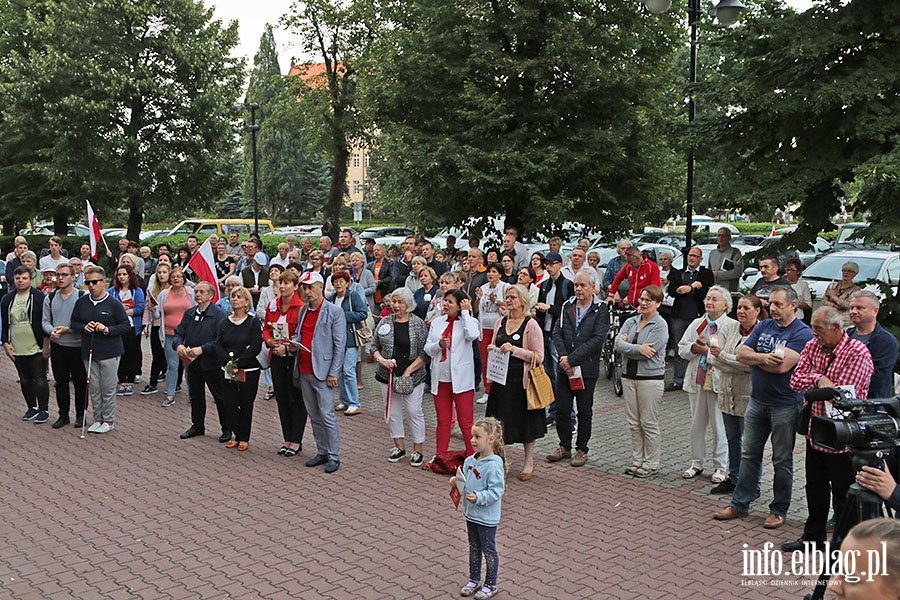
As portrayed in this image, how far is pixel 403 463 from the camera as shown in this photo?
9.26m

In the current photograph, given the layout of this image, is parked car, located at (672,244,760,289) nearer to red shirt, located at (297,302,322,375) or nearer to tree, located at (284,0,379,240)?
red shirt, located at (297,302,322,375)

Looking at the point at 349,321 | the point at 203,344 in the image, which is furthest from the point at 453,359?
the point at 203,344

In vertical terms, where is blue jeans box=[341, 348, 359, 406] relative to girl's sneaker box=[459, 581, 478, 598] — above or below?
above

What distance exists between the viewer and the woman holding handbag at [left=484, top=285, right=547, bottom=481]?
8.47 meters

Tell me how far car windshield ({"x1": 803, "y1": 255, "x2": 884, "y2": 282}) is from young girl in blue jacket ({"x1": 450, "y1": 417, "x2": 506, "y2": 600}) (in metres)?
12.6

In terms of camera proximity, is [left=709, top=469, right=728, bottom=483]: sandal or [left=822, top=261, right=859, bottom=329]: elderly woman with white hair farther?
[left=822, top=261, right=859, bottom=329]: elderly woman with white hair

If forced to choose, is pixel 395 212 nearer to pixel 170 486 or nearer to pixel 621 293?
pixel 621 293

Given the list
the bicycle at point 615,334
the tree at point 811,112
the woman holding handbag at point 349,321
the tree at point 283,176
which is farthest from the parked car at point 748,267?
the tree at point 283,176

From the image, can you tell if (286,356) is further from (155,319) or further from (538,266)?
(538,266)

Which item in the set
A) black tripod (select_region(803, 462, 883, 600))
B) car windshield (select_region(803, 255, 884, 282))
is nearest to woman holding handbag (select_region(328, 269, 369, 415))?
black tripod (select_region(803, 462, 883, 600))

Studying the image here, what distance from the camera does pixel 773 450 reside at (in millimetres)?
7051

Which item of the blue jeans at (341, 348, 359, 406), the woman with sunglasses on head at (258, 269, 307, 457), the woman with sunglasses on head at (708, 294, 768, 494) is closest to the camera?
the woman with sunglasses on head at (708, 294, 768, 494)

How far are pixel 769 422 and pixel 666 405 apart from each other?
15.7ft

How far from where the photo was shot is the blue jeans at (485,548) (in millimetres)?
5840
